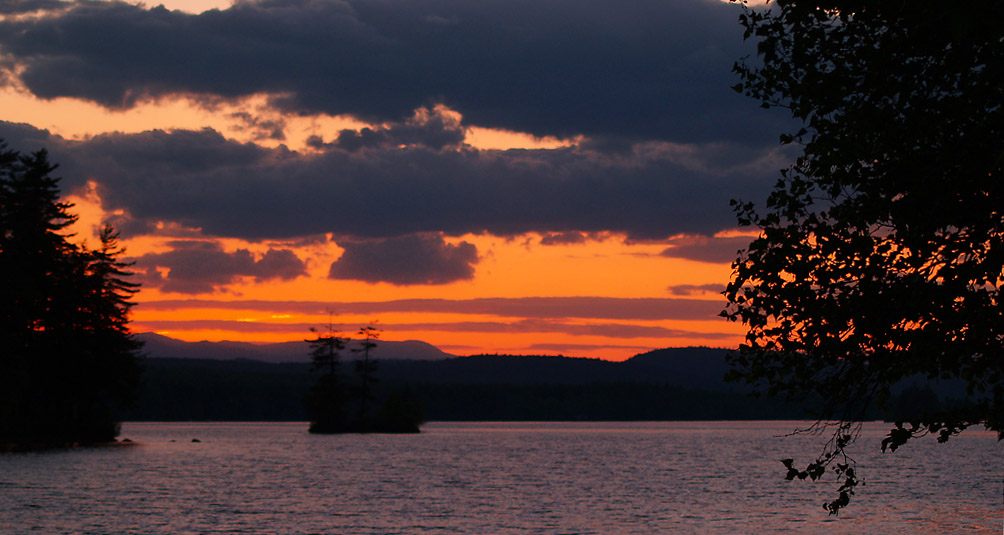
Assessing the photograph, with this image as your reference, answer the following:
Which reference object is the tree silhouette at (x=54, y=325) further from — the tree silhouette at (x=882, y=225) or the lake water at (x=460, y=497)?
the tree silhouette at (x=882, y=225)

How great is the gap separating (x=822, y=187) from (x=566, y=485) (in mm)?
57949

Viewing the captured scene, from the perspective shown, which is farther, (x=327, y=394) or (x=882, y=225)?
(x=327, y=394)

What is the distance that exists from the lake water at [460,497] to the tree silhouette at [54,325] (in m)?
5.32

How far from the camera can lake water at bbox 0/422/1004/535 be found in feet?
149

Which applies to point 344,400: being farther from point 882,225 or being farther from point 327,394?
point 882,225

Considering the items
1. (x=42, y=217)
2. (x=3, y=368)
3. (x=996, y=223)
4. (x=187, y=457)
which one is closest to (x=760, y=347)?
(x=996, y=223)

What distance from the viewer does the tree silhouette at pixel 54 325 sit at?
3255 inches

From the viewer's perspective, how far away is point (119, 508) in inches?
2005

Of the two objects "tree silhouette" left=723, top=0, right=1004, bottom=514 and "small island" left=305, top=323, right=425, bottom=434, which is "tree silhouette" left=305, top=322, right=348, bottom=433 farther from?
"tree silhouette" left=723, top=0, right=1004, bottom=514

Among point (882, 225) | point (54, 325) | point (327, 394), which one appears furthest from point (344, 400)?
point (882, 225)

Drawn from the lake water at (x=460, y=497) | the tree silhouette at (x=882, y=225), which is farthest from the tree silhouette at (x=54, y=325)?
the tree silhouette at (x=882, y=225)

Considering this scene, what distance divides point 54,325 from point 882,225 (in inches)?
3567

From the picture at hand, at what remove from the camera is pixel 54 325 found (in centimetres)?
9306

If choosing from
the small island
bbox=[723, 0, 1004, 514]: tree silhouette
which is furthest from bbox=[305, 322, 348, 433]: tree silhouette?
bbox=[723, 0, 1004, 514]: tree silhouette
